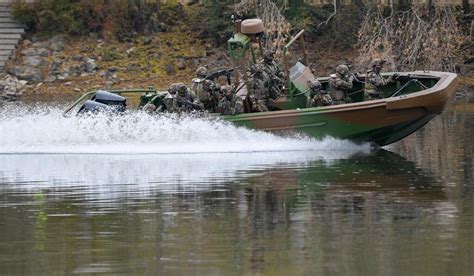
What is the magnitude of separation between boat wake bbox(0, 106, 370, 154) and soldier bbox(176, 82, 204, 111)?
0.21 m

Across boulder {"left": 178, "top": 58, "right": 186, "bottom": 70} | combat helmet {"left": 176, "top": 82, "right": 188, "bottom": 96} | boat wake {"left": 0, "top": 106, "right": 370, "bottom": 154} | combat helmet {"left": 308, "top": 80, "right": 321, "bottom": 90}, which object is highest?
combat helmet {"left": 176, "top": 82, "right": 188, "bottom": 96}

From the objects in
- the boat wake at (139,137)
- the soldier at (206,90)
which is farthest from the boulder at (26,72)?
the soldier at (206,90)

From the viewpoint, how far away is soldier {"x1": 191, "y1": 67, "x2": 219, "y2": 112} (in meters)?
26.1

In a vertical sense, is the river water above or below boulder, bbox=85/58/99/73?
above

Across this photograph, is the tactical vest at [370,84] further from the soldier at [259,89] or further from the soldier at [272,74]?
the soldier at [259,89]

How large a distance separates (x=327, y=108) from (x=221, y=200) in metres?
6.12

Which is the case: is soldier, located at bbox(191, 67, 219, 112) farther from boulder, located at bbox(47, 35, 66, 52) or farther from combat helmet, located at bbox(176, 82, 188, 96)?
boulder, located at bbox(47, 35, 66, 52)

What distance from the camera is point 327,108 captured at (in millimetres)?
25188

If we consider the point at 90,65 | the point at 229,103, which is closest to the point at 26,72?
the point at 90,65

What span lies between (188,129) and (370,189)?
6.56 meters

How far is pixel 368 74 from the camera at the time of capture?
26781mm

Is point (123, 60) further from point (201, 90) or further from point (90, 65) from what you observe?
point (201, 90)

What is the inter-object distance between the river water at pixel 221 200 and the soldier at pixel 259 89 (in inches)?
25.9

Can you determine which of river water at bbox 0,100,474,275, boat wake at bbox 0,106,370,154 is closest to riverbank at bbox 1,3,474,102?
river water at bbox 0,100,474,275
